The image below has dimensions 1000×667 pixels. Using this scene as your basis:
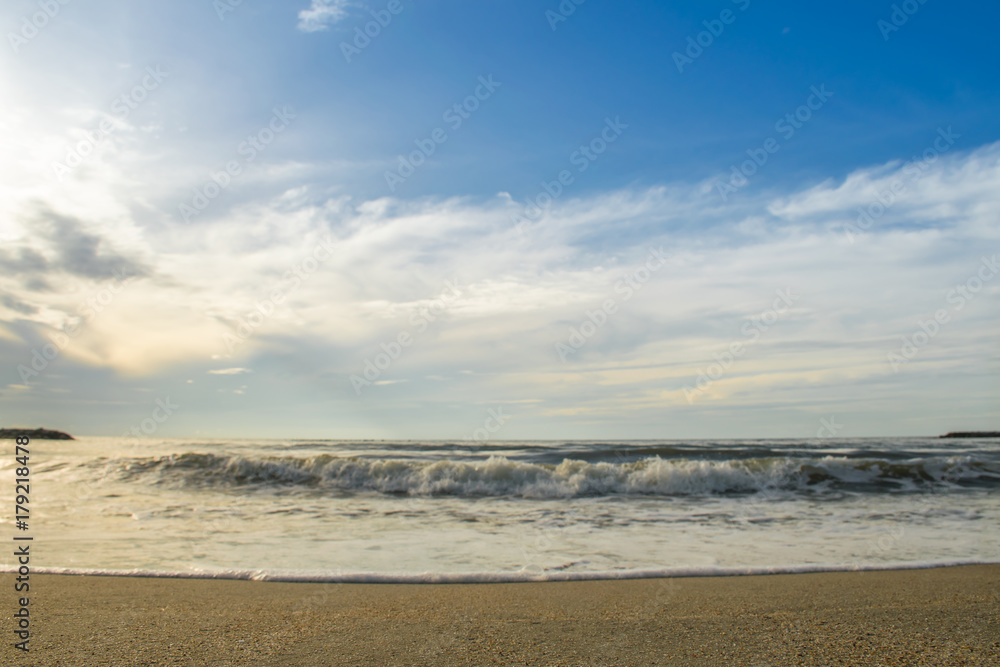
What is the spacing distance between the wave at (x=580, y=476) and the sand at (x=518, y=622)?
8839mm

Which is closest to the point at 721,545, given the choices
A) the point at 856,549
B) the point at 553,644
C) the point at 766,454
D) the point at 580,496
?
the point at 856,549

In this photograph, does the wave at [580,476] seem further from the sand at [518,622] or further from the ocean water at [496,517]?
the sand at [518,622]

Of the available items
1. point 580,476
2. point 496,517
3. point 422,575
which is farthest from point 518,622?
point 580,476

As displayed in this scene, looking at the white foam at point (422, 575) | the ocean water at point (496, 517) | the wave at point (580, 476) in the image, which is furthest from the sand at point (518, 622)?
the wave at point (580, 476)

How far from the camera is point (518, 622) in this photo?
377cm

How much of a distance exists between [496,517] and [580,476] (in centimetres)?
526

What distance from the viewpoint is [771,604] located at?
430 cm

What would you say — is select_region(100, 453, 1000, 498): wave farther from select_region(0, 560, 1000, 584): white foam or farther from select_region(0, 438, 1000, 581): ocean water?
select_region(0, 560, 1000, 584): white foam

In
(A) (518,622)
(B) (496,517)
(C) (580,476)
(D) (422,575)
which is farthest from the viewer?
(C) (580,476)

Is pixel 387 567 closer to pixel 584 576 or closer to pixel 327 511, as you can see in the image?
pixel 584 576

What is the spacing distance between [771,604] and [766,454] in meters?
23.7

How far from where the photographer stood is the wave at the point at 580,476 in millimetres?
14359

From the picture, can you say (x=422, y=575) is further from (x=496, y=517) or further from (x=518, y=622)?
(x=496, y=517)

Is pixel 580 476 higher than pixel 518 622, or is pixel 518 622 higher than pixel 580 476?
pixel 518 622
